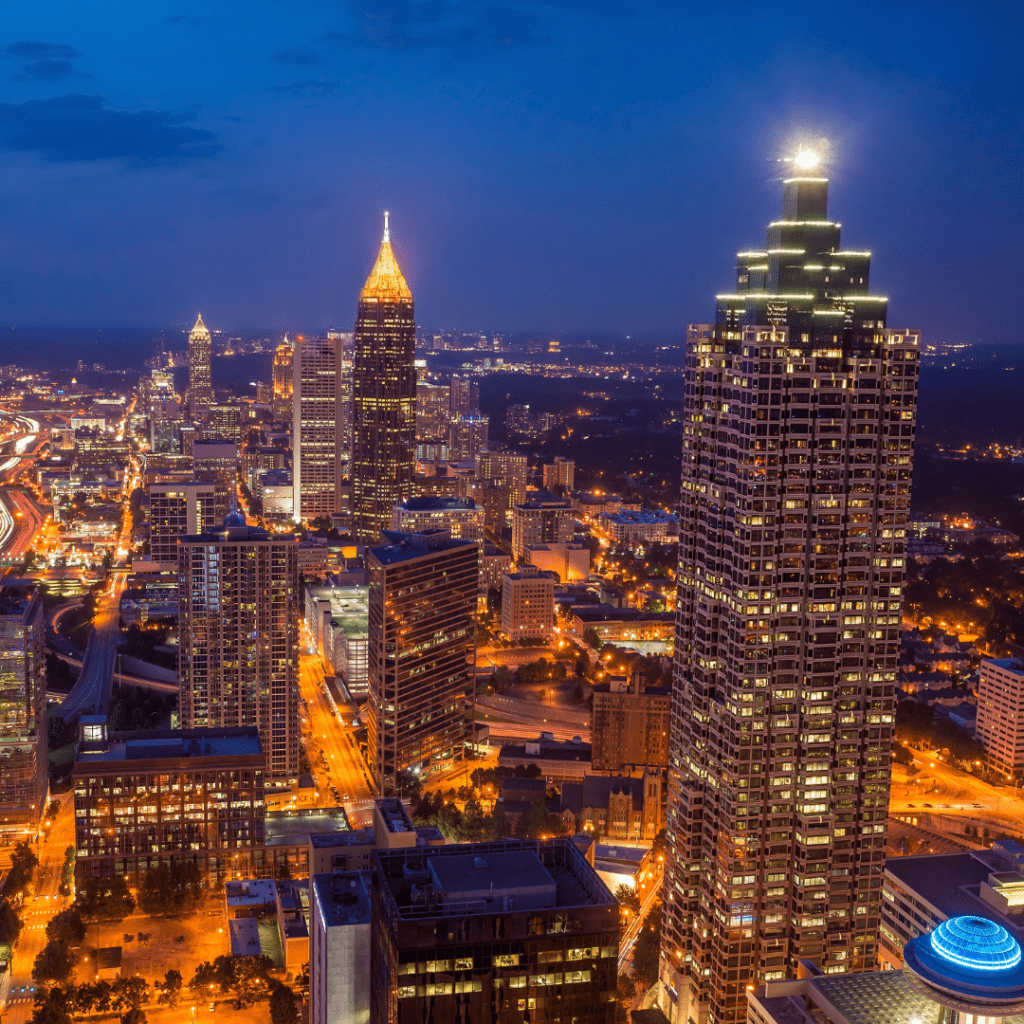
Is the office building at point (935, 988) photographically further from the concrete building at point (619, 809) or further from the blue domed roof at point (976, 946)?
the concrete building at point (619, 809)

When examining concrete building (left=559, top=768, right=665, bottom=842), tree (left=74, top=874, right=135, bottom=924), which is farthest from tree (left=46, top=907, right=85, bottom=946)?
concrete building (left=559, top=768, right=665, bottom=842)

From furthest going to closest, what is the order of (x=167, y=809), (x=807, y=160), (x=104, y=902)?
(x=167, y=809)
(x=104, y=902)
(x=807, y=160)

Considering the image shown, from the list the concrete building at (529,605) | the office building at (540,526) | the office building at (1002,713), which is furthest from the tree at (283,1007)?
the office building at (540,526)

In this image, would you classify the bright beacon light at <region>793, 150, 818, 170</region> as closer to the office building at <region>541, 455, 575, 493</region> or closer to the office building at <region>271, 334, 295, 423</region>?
the office building at <region>541, 455, 575, 493</region>

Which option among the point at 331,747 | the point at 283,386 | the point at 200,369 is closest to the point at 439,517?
the point at 331,747

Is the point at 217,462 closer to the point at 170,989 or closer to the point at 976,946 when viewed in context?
the point at 170,989

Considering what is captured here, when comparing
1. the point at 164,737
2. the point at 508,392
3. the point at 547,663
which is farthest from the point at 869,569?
the point at 508,392
